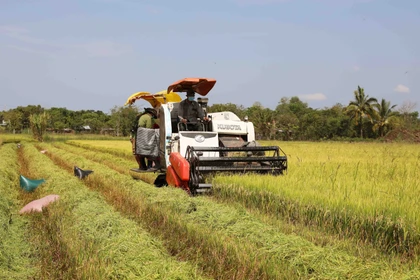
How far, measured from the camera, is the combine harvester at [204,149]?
7.76 metres

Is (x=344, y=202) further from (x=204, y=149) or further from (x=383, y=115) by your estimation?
(x=383, y=115)

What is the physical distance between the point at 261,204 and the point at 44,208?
11.5 feet

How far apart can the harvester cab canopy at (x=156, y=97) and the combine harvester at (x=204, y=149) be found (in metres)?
0.03

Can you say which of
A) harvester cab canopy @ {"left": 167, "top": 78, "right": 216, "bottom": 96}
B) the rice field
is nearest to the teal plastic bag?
the rice field

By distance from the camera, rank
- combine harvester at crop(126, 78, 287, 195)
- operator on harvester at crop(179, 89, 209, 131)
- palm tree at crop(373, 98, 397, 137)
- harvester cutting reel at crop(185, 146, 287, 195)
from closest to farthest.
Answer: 1. harvester cutting reel at crop(185, 146, 287, 195)
2. combine harvester at crop(126, 78, 287, 195)
3. operator on harvester at crop(179, 89, 209, 131)
4. palm tree at crop(373, 98, 397, 137)

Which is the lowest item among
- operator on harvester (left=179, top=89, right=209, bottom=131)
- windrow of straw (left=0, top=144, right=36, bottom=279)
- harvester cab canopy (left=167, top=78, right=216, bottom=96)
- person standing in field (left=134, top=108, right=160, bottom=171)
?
windrow of straw (left=0, top=144, right=36, bottom=279)

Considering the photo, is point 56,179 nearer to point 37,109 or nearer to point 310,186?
point 310,186

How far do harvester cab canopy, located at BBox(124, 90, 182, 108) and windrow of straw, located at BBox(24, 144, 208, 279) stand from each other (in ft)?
14.8

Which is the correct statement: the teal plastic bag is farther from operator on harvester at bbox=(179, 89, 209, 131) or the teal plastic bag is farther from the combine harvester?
operator on harvester at bbox=(179, 89, 209, 131)

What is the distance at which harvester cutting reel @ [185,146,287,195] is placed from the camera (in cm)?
761

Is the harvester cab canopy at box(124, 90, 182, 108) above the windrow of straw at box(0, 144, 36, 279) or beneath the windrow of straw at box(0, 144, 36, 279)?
above

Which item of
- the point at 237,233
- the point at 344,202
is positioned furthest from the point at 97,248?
the point at 344,202

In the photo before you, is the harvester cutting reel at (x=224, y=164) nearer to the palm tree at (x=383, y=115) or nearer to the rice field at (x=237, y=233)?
the rice field at (x=237, y=233)

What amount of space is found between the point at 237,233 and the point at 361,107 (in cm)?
5578
